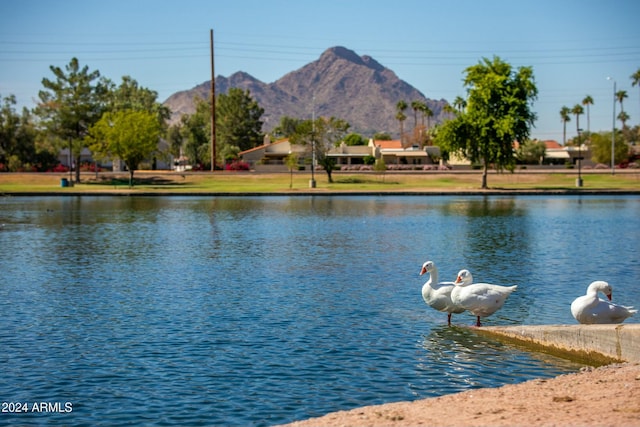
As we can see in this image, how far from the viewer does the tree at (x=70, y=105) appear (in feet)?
334

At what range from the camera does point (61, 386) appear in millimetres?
13125

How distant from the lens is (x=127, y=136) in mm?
95000

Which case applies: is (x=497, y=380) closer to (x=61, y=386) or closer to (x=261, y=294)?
(x=61, y=386)

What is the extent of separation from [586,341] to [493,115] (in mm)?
75615

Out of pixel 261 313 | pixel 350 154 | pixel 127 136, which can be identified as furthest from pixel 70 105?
pixel 261 313

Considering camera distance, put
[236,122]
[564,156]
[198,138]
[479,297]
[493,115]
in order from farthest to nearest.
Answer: [198,138] < [236,122] < [564,156] < [493,115] < [479,297]

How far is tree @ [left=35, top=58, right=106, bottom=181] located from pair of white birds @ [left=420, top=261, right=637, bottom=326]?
90.6 m

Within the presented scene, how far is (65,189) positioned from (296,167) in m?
31.2

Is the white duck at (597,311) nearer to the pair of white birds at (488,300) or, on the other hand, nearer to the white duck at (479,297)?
the pair of white birds at (488,300)

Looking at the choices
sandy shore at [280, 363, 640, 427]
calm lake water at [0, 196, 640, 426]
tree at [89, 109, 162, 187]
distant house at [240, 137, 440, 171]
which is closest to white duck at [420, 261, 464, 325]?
calm lake water at [0, 196, 640, 426]

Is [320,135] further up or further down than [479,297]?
further up

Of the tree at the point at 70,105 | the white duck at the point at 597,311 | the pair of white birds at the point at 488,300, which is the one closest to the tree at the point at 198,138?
the tree at the point at 70,105

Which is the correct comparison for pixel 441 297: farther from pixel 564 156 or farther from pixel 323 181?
pixel 564 156

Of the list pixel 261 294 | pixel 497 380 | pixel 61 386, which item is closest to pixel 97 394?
pixel 61 386
